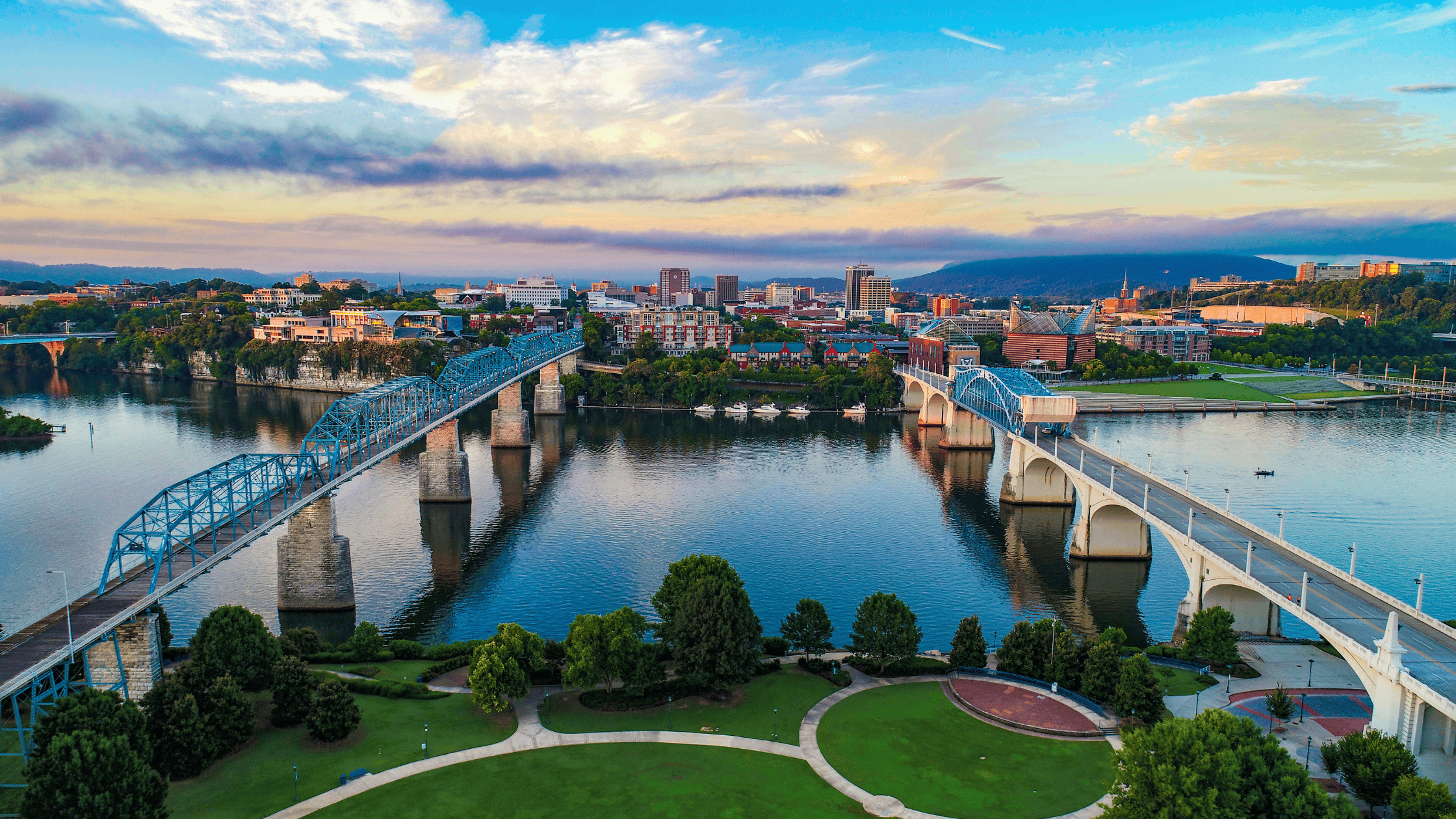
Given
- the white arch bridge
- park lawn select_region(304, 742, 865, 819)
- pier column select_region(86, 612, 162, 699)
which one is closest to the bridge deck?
the white arch bridge

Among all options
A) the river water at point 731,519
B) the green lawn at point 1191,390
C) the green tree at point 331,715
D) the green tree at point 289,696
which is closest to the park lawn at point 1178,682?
the river water at point 731,519

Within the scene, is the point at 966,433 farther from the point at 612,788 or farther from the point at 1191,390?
the point at 612,788

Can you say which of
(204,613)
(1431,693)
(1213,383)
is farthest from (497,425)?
(1213,383)

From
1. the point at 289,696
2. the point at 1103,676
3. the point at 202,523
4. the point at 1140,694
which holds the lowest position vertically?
the point at 289,696

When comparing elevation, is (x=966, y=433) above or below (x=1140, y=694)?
above

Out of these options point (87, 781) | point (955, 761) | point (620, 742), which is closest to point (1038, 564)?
point (955, 761)

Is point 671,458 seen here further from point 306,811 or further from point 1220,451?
point 306,811
